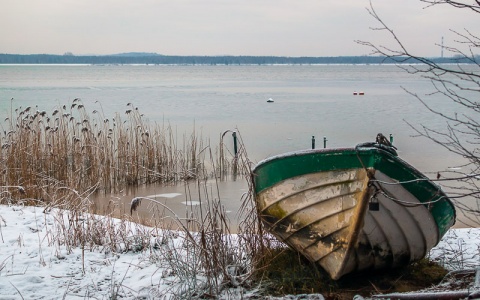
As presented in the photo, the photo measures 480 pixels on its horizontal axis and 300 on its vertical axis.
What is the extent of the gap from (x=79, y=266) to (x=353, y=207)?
2.40 m

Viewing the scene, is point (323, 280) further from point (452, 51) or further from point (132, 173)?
point (132, 173)

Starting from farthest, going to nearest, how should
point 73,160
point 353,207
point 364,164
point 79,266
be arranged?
point 73,160 → point 79,266 → point 353,207 → point 364,164

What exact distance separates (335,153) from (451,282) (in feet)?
4.44

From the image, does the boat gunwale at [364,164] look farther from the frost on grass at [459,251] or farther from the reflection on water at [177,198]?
the reflection on water at [177,198]

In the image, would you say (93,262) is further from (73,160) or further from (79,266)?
(73,160)

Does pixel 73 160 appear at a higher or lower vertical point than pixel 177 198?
higher

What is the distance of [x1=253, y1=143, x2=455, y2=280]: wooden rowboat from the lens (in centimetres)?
408

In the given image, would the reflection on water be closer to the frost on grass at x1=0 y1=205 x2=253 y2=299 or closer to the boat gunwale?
the frost on grass at x1=0 y1=205 x2=253 y2=299

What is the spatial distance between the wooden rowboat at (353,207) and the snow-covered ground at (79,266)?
48cm

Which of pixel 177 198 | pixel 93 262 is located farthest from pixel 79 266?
pixel 177 198

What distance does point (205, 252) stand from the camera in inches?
172

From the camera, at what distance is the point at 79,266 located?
487 cm

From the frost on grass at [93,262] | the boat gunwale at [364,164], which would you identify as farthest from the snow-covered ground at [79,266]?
the boat gunwale at [364,164]

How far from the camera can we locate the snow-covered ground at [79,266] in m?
4.30
